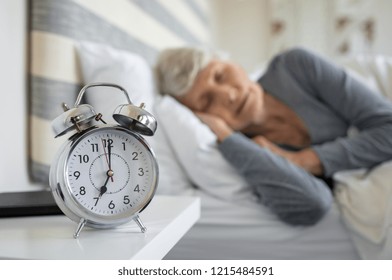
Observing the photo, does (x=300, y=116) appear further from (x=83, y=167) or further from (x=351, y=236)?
(x=83, y=167)

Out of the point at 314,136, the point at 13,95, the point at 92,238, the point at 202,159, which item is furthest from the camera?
A: the point at 314,136

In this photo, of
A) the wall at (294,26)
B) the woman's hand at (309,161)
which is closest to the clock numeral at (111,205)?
the woman's hand at (309,161)

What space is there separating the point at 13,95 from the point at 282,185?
657 mm

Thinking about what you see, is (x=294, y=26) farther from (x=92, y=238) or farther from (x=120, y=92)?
(x=92, y=238)

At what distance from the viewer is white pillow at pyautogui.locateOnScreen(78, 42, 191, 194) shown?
3.47ft

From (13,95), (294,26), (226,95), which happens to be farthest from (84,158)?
(294,26)

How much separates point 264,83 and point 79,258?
3.61 feet

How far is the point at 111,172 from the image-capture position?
562mm

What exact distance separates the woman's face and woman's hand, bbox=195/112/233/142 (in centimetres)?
5

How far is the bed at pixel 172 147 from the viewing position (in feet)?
3.12

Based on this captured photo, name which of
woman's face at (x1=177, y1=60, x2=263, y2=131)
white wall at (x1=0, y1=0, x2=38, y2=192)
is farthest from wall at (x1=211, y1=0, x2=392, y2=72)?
white wall at (x1=0, y1=0, x2=38, y2=192)

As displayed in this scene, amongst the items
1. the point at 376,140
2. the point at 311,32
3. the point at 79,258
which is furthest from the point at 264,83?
the point at 311,32

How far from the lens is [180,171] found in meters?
1.12

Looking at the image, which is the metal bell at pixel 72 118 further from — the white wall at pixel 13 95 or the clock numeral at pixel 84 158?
the white wall at pixel 13 95
